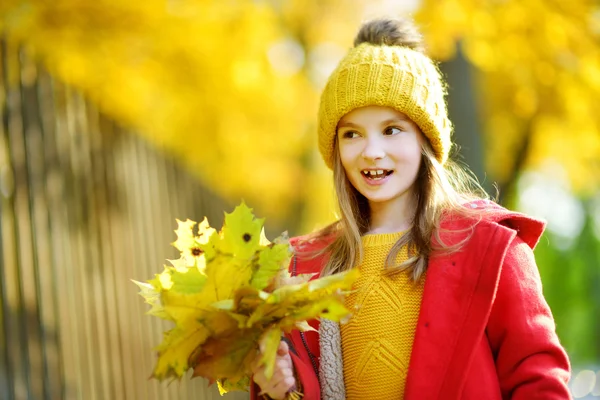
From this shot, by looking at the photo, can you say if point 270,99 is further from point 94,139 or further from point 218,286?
point 218,286

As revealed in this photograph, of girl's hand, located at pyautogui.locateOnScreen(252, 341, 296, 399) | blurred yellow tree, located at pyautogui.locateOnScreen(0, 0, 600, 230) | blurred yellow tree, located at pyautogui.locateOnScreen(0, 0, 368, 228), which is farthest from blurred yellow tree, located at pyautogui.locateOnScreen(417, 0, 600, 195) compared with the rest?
girl's hand, located at pyautogui.locateOnScreen(252, 341, 296, 399)

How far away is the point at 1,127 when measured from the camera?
138 inches

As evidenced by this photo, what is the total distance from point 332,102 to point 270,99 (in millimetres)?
8136

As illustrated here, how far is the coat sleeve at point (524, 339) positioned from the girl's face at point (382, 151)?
1.57 feet

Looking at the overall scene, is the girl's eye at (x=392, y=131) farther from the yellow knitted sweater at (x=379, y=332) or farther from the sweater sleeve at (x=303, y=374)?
the sweater sleeve at (x=303, y=374)

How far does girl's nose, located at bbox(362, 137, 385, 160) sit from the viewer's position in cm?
279

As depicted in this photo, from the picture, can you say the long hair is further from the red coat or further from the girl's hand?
the girl's hand

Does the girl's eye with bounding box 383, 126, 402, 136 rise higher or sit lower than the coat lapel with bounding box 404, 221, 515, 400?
higher

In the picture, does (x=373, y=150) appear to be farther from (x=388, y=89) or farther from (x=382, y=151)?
(x=388, y=89)

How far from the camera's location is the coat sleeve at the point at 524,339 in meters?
2.43

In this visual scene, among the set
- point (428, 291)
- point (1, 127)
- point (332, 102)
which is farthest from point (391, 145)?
point (1, 127)

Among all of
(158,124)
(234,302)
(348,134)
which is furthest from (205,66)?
(234,302)

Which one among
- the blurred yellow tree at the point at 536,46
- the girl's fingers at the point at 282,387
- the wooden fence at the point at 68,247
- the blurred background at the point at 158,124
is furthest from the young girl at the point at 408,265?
the blurred yellow tree at the point at 536,46

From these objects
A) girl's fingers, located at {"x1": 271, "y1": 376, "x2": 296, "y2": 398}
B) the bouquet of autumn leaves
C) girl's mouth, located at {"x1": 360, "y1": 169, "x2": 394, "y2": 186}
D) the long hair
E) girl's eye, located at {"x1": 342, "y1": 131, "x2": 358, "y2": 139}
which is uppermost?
girl's eye, located at {"x1": 342, "y1": 131, "x2": 358, "y2": 139}
